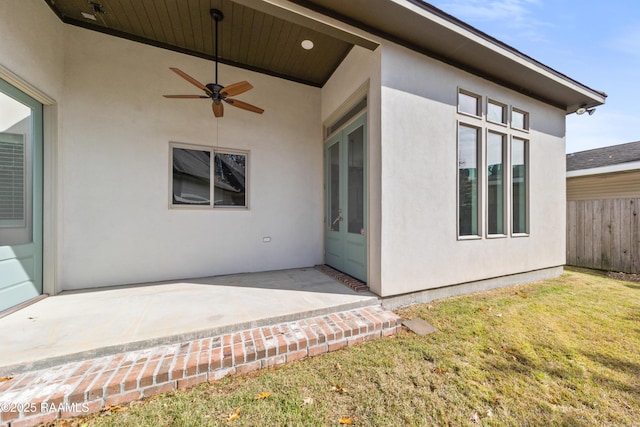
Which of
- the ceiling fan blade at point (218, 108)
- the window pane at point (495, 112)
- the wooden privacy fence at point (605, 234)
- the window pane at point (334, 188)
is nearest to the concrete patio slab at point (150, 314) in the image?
the window pane at point (334, 188)

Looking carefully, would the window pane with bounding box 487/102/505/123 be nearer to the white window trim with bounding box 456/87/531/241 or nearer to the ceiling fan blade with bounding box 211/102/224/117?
the white window trim with bounding box 456/87/531/241

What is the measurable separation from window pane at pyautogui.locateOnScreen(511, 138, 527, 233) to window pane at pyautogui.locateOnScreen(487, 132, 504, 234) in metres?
0.34

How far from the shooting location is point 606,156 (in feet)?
25.3

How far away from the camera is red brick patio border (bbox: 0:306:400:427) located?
1.62 metres

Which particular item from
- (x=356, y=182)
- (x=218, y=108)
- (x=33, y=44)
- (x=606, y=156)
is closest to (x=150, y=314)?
(x=218, y=108)

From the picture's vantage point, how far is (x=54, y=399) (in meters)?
→ 1.61

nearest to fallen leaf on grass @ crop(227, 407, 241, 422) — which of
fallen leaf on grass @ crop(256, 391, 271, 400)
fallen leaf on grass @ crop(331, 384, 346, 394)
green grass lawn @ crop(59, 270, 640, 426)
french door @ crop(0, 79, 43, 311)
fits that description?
green grass lawn @ crop(59, 270, 640, 426)

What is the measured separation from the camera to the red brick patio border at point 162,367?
5.31 feet

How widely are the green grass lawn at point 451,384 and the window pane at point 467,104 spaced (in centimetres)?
326

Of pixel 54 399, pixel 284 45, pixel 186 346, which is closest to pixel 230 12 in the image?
pixel 284 45

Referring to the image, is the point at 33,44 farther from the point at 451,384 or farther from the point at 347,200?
the point at 451,384

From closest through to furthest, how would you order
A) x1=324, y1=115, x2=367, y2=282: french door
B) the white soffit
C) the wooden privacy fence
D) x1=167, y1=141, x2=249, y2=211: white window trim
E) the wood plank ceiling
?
1. the wood plank ceiling
2. x1=324, y1=115, x2=367, y2=282: french door
3. x1=167, y1=141, x2=249, y2=211: white window trim
4. the wooden privacy fence
5. the white soffit

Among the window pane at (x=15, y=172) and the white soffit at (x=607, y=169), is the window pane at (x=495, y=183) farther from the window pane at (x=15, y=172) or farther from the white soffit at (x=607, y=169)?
the window pane at (x=15, y=172)

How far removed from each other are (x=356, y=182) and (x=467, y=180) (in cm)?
187
